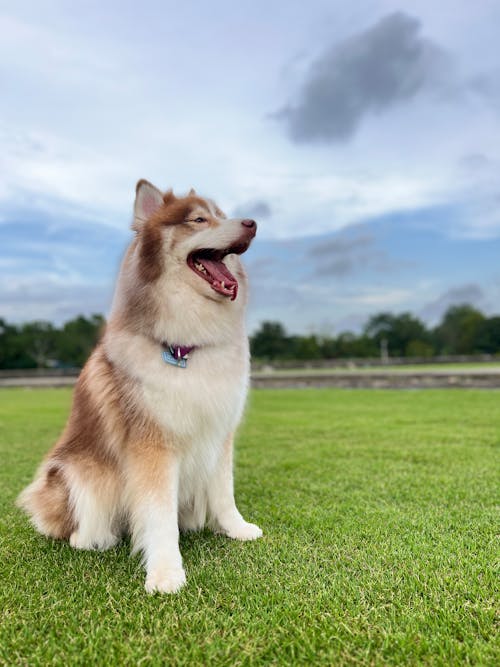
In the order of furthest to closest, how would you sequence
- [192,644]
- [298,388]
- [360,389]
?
[298,388] → [360,389] → [192,644]

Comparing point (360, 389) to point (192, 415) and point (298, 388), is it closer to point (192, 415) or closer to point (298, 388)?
point (298, 388)

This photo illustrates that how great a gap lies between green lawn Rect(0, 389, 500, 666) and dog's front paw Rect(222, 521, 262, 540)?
74mm

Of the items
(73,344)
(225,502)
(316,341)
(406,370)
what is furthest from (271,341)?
(225,502)

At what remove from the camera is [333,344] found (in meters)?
78.2

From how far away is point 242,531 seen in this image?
293 centimetres

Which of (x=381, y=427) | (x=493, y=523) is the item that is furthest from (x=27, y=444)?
(x=493, y=523)

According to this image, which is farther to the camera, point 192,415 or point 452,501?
point 452,501

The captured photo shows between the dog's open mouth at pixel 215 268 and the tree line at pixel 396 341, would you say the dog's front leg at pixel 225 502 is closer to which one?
the dog's open mouth at pixel 215 268

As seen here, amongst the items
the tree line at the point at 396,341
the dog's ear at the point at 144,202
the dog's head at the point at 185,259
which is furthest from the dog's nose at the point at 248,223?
the tree line at the point at 396,341

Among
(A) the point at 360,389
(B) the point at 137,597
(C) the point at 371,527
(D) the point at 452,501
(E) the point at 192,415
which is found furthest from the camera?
(A) the point at 360,389

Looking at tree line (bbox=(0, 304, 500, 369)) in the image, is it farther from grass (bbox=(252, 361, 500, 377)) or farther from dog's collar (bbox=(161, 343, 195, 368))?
dog's collar (bbox=(161, 343, 195, 368))

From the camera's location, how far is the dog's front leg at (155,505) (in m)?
2.38

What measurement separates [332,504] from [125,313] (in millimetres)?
2058

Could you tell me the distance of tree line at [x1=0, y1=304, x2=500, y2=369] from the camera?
238ft
